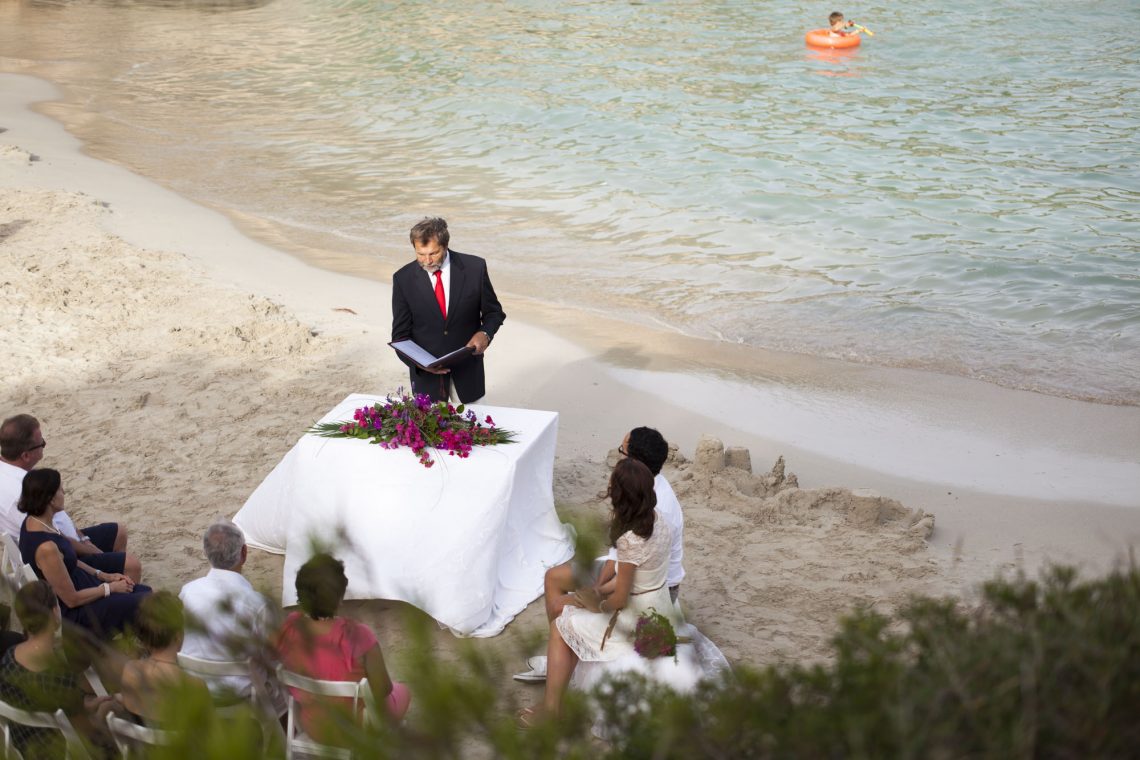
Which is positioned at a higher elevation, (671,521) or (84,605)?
(671,521)

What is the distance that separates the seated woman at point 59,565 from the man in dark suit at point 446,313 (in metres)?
2.12

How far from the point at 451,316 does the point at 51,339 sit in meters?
4.52

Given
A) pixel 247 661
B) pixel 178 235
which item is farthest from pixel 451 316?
pixel 178 235

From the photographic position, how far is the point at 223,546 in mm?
4758

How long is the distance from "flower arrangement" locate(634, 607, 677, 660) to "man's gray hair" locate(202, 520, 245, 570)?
70.8 inches

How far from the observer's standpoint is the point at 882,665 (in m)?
2.39

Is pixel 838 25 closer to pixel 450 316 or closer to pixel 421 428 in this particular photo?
pixel 450 316

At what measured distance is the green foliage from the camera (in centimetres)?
207

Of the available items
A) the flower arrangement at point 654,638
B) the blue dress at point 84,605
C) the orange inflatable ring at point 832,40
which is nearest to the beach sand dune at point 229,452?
the blue dress at point 84,605

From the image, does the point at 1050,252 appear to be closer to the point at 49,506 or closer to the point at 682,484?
the point at 682,484

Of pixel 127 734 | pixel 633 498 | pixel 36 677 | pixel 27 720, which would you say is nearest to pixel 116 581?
pixel 36 677

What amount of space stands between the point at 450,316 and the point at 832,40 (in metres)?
20.0

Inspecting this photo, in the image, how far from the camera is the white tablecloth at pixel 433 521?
17.9 feet

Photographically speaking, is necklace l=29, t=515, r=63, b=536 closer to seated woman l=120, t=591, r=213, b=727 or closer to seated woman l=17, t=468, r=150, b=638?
seated woman l=17, t=468, r=150, b=638
